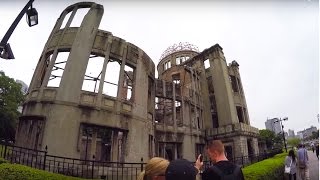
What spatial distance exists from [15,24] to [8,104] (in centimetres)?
2784

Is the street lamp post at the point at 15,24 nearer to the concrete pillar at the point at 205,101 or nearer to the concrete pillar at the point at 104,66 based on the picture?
the concrete pillar at the point at 104,66

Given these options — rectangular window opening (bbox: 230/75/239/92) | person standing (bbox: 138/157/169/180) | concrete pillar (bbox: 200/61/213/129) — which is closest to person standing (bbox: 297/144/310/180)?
person standing (bbox: 138/157/169/180)

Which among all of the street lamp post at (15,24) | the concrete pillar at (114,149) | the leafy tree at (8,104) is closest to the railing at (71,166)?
the concrete pillar at (114,149)

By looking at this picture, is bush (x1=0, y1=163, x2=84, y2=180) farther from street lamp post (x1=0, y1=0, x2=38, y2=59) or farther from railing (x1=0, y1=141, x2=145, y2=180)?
railing (x1=0, y1=141, x2=145, y2=180)

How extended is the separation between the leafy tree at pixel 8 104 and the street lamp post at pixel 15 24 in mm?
26227

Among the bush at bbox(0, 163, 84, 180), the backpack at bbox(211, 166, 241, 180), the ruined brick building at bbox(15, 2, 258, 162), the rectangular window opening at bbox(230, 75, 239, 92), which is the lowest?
the bush at bbox(0, 163, 84, 180)

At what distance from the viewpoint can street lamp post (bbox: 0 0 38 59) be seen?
7.82 meters

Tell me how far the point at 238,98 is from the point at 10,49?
83.4 ft

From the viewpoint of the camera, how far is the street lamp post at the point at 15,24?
25.6 feet

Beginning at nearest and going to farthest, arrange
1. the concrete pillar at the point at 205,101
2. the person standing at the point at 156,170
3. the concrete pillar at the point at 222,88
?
1. the person standing at the point at 156,170
2. the concrete pillar at the point at 222,88
3. the concrete pillar at the point at 205,101

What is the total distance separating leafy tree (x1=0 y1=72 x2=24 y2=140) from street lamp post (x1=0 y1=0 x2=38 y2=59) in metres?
26.2

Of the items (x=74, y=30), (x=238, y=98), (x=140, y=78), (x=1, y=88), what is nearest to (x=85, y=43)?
(x=74, y=30)

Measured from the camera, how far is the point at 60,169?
12.5 metres

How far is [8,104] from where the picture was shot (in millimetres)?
31500
